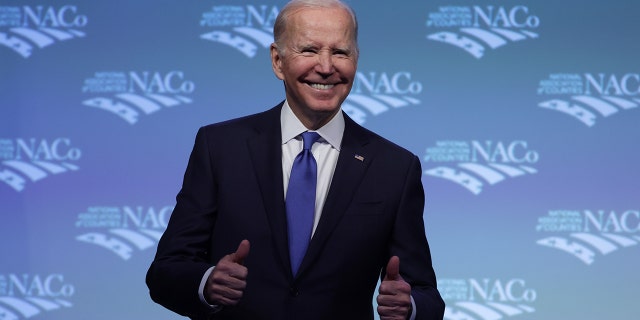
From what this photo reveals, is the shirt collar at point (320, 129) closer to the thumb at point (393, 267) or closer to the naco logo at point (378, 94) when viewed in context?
the thumb at point (393, 267)

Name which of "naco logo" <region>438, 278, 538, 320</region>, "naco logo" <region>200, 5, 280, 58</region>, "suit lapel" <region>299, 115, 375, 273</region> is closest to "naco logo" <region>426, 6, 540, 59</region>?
"naco logo" <region>200, 5, 280, 58</region>

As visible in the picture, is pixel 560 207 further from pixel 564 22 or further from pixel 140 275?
pixel 140 275

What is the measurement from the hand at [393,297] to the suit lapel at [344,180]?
19 centimetres

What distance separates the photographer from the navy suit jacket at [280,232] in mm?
1989

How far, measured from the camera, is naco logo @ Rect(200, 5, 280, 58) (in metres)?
4.43

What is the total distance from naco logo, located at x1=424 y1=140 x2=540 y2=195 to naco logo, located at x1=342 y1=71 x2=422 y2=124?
0.88ft

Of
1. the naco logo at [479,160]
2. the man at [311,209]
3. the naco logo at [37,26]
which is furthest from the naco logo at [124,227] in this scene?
the man at [311,209]

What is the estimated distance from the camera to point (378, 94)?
442 cm

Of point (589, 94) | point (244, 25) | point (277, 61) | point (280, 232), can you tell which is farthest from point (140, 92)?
point (280, 232)

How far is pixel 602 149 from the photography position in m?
4.47

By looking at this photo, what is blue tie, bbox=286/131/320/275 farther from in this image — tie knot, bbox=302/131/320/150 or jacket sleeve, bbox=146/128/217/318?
jacket sleeve, bbox=146/128/217/318

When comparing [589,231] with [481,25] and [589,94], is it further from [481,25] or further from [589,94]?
[481,25]

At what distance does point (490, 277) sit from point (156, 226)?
1545mm

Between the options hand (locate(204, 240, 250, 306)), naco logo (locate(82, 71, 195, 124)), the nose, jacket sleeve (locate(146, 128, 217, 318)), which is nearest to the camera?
hand (locate(204, 240, 250, 306))
